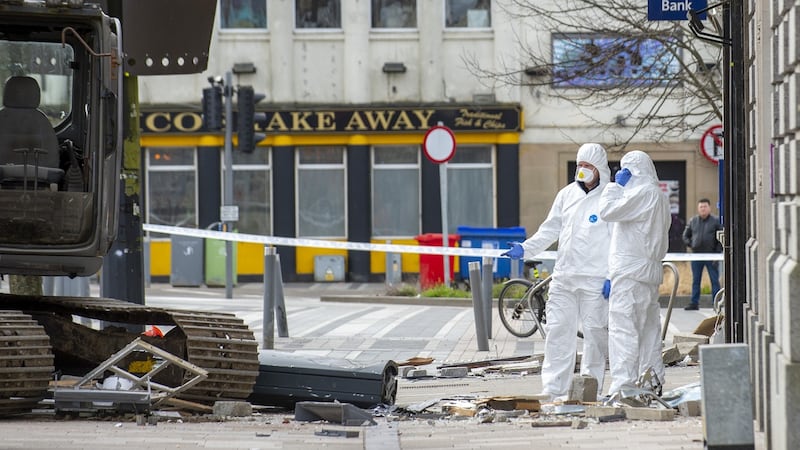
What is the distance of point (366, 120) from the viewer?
109 ft

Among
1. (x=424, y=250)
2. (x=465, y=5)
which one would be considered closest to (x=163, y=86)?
(x=465, y=5)

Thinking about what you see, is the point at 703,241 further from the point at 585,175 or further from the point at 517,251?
the point at 585,175

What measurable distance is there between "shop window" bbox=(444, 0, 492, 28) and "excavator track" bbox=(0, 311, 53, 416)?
24.1 meters

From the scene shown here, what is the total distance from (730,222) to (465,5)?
73.6 feet

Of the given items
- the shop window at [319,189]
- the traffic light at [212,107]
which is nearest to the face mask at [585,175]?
the traffic light at [212,107]

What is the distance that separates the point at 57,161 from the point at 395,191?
72.6ft

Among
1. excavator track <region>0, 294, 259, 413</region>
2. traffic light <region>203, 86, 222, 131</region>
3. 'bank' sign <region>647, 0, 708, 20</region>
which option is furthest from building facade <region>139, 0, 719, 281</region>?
excavator track <region>0, 294, 259, 413</region>

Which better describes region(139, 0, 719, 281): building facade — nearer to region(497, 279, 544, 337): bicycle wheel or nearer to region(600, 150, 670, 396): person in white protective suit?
region(497, 279, 544, 337): bicycle wheel

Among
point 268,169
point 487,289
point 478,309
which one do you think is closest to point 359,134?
point 268,169

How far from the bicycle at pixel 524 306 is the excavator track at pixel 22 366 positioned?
291 inches

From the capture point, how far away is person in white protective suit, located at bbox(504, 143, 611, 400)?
11.5m

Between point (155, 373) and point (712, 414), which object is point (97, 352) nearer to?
point (155, 373)

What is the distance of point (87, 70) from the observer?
11781 mm

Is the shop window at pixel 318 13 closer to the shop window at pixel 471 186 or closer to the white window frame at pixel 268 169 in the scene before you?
the white window frame at pixel 268 169
